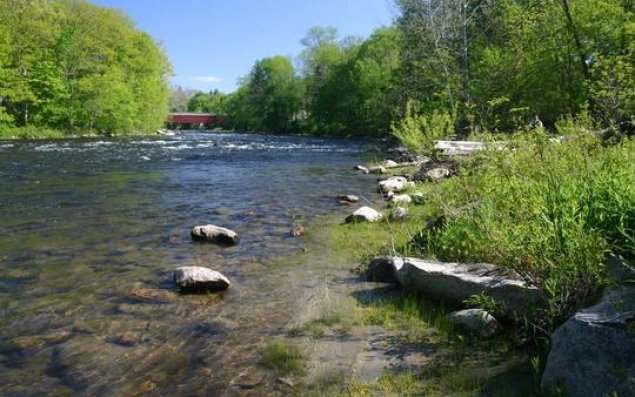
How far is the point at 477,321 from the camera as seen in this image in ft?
16.5

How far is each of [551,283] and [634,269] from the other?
0.73 meters

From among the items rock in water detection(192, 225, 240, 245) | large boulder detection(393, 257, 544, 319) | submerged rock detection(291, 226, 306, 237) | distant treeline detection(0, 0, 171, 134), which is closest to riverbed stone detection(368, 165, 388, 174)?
submerged rock detection(291, 226, 306, 237)

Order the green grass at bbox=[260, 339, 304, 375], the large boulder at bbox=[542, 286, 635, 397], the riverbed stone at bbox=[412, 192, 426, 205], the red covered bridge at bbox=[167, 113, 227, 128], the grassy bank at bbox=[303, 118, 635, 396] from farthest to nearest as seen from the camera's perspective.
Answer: the red covered bridge at bbox=[167, 113, 227, 128], the riverbed stone at bbox=[412, 192, 426, 205], the green grass at bbox=[260, 339, 304, 375], the grassy bank at bbox=[303, 118, 635, 396], the large boulder at bbox=[542, 286, 635, 397]

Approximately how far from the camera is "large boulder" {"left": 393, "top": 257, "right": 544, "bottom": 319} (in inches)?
191

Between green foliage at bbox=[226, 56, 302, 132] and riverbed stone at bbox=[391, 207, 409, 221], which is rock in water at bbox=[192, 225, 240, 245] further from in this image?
green foliage at bbox=[226, 56, 302, 132]

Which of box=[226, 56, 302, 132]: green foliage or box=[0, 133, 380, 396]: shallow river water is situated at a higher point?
box=[226, 56, 302, 132]: green foliage

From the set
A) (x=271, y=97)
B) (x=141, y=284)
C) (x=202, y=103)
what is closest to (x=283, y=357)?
(x=141, y=284)

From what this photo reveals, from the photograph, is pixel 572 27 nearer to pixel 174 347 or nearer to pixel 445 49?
pixel 445 49

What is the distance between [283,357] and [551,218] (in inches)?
120

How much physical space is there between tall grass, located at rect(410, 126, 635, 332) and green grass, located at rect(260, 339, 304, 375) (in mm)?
2296

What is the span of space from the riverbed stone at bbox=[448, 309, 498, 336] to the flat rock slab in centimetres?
13

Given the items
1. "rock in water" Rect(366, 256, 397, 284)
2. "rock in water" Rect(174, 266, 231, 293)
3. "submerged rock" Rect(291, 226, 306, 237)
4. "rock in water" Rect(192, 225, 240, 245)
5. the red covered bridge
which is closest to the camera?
"rock in water" Rect(174, 266, 231, 293)

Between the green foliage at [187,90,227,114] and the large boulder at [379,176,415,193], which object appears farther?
the green foliage at [187,90,227,114]

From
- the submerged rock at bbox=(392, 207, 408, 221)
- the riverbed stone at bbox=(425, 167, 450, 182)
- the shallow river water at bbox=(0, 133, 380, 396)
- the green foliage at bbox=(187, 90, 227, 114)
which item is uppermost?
the green foliage at bbox=(187, 90, 227, 114)
